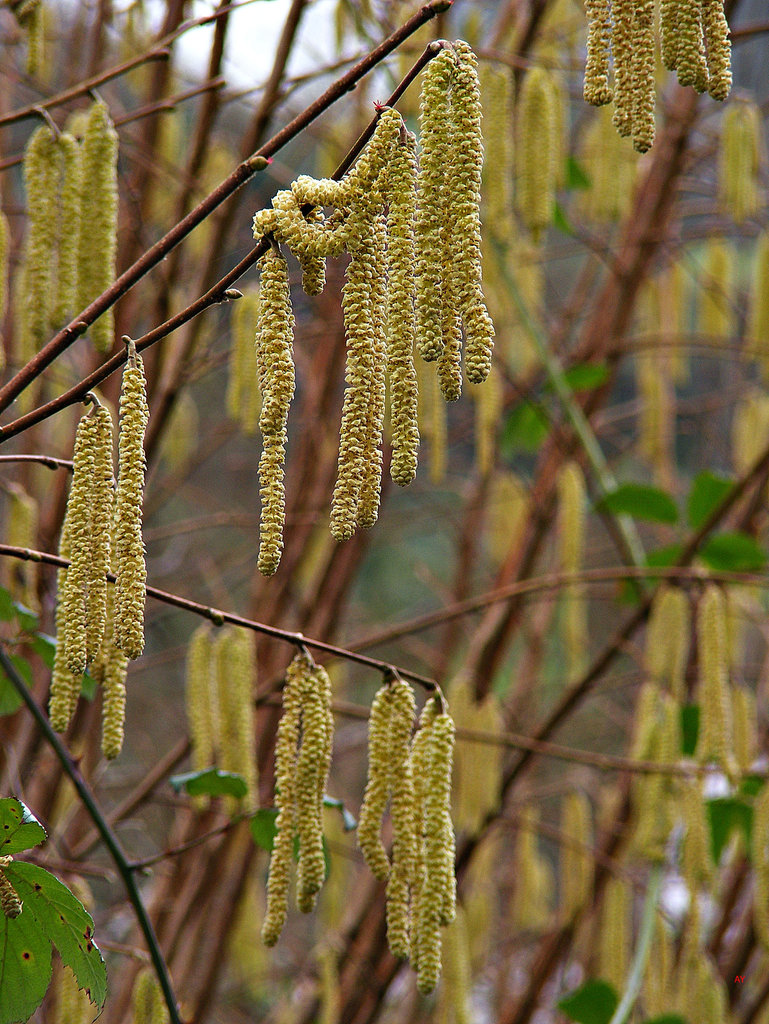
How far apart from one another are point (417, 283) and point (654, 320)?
7.14 ft

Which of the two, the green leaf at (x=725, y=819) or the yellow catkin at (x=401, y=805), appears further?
the green leaf at (x=725, y=819)

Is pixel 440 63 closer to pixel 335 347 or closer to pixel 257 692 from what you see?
pixel 257 692

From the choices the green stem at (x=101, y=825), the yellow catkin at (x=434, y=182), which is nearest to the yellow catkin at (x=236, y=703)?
the green stem at (x=101, y=825)

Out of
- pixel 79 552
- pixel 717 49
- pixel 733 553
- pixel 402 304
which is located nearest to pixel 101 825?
pixel 79 552

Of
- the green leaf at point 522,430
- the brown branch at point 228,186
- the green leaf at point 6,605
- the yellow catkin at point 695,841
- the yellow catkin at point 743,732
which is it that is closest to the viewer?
the brown branch at point 228,186

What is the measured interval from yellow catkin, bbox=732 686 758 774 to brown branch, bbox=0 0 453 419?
131 centimetres

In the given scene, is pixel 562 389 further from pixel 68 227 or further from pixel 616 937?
pixel 68 227

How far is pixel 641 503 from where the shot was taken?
73.0 inches

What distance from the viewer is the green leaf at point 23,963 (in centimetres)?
78

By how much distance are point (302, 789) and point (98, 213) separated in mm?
592

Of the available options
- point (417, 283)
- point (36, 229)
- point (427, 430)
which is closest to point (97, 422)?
point (417, 283)

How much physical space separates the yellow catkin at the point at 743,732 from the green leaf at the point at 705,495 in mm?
314

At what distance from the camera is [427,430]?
1.56 m

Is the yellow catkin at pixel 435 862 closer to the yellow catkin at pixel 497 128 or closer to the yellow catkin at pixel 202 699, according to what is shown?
the yellow catkin at pixel 202 699
